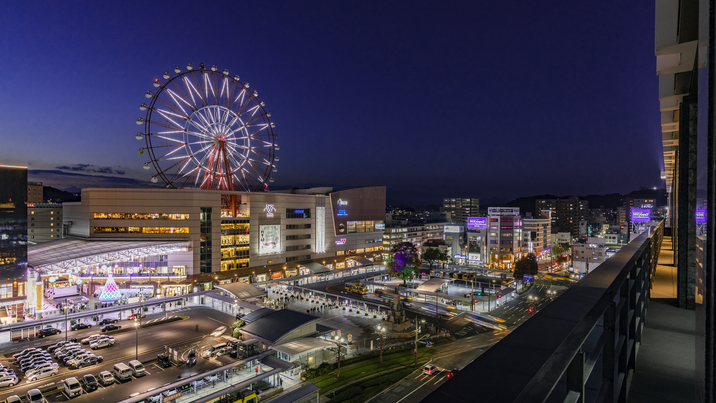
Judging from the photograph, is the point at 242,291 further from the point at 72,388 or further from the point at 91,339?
the point at 72,388

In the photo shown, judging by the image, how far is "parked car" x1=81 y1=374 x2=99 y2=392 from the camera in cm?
1567

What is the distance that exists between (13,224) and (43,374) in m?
18.2

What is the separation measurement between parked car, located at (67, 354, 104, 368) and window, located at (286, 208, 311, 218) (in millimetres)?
30408

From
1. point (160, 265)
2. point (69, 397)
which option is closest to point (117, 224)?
point (160, 265)

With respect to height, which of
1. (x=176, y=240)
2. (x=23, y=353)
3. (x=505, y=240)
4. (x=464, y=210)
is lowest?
(x=23, y=353)

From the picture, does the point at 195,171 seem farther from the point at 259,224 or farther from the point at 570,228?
the point at 570,228

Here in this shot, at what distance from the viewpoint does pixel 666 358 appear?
14.5 ft

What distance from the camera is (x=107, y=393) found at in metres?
15.4

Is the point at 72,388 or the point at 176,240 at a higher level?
the point at 176,240

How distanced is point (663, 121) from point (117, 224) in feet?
142

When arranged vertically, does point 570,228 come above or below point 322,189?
below

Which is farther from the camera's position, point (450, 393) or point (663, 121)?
point (663, 121)

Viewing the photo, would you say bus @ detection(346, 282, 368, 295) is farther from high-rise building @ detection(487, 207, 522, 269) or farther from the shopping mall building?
high-rise building @ detection(487, 207, 522, 269)

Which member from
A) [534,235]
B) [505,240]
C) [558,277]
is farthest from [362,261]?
[534,235]
